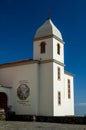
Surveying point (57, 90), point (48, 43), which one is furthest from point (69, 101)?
point (48, 43)

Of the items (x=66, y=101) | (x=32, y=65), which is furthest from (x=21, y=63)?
(x=66, y=101)

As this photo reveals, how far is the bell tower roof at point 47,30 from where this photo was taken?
3144cm

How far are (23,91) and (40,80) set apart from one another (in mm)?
2631

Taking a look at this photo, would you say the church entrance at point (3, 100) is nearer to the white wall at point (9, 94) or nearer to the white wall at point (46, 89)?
the white wall at point (9, 94)

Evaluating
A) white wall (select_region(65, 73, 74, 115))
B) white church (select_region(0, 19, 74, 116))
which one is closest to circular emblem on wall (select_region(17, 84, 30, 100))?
white church (select_region(0, 19, 74, 116))

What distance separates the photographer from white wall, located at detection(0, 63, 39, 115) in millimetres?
30245

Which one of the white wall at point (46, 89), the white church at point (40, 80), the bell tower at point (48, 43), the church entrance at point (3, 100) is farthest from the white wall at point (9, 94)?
the bell tower at point (48, 43)

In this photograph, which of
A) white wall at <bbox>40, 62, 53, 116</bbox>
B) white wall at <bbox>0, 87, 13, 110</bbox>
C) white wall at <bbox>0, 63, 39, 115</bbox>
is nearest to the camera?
white wall at <bbox>40, 62, 53, 116</bbox>

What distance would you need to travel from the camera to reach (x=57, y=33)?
3234 cm

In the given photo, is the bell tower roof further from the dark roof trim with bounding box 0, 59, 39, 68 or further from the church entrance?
the church entrance

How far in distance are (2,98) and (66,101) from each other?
326 inches

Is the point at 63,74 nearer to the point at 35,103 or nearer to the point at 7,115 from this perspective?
the point at 35,103

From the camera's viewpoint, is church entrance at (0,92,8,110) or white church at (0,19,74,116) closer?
white church at (0,19,74,116)

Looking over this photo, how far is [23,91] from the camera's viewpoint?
31484 millimetres
